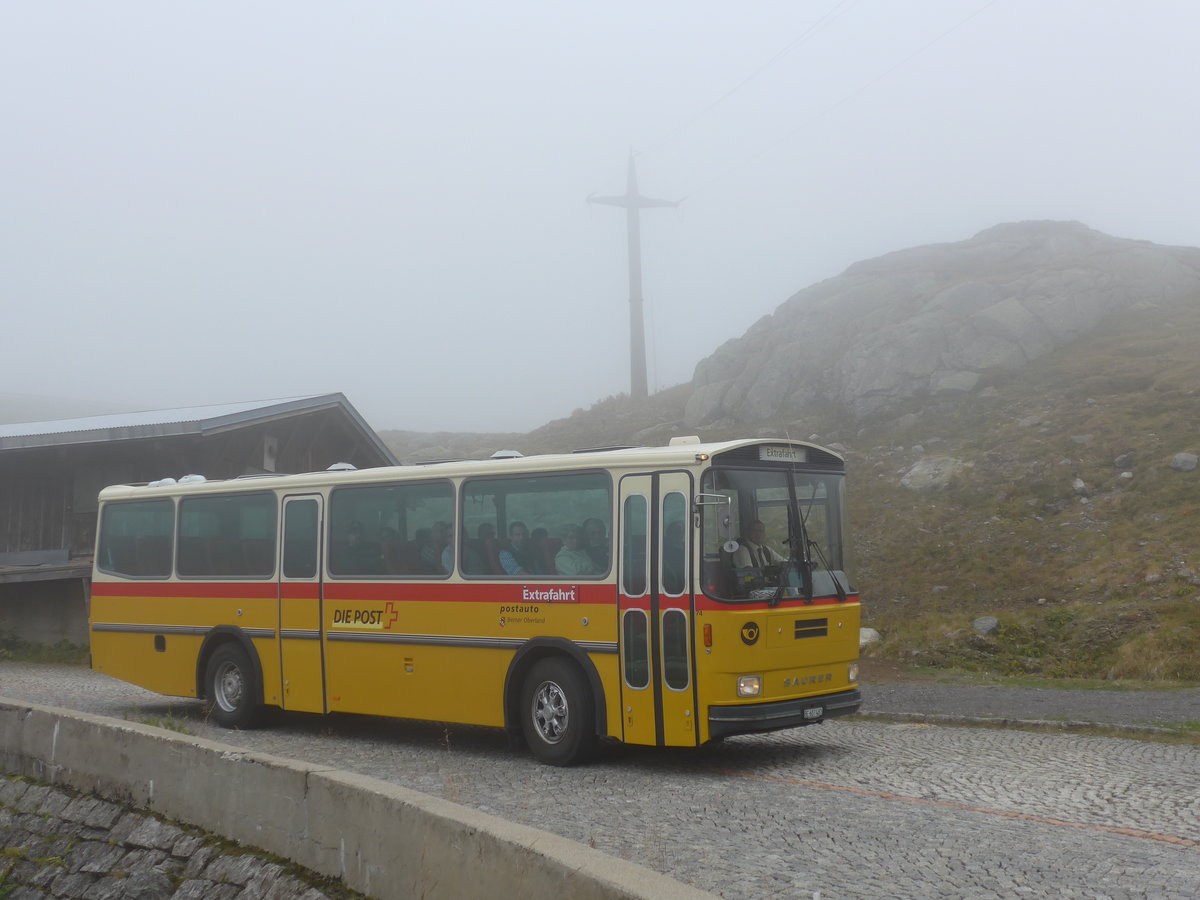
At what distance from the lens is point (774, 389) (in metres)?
43.7

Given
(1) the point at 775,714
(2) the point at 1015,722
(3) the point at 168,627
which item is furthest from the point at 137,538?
(2) the point at 1015,722

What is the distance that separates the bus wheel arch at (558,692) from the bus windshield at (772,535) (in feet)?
4.79

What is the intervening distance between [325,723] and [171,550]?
286 centimetres

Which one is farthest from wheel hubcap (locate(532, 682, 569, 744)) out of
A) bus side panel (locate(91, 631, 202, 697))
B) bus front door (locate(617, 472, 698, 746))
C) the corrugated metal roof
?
the corrugated metal roof

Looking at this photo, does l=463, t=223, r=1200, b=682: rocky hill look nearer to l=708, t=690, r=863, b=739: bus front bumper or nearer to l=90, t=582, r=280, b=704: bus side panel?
l=708, t=690, r=863, b=739: bus front bumper

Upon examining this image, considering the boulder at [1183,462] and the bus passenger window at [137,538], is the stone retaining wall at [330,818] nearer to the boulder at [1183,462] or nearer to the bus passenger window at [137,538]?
the bus passenger window at [137,538]

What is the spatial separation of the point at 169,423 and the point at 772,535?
46.3ft

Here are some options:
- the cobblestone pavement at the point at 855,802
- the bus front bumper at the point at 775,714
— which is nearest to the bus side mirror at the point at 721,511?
the bus front bumper at the point at 775,714

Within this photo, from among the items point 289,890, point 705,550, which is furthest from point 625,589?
point 289,890

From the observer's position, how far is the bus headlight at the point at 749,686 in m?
9.66

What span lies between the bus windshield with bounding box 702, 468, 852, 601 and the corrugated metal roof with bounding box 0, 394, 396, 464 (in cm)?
1347

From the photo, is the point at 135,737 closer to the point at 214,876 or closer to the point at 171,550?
the point at 214,876

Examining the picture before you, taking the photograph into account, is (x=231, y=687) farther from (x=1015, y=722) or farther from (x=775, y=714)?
(x=1015, y=722)

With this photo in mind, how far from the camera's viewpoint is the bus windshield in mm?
9766
